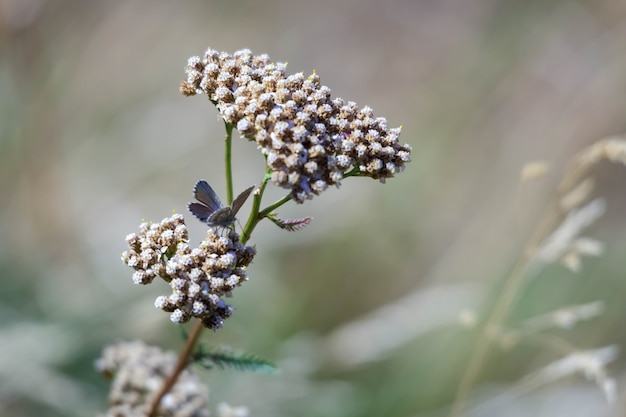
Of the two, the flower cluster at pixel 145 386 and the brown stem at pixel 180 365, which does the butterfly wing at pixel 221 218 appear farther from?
the flower cluster at pixel 145 386

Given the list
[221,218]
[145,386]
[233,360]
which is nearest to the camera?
[221,218]

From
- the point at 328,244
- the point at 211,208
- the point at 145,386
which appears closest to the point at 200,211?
the point at 211,208

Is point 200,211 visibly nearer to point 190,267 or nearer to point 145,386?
point 190,267

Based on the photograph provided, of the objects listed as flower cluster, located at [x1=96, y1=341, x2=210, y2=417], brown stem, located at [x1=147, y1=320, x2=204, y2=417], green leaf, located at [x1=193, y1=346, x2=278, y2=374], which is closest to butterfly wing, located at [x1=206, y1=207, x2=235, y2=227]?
brown stem, located at [x1=147, y1=320, x2=204, y2=417]

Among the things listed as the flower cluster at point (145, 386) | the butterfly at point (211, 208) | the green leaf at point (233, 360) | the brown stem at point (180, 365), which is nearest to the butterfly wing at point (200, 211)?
the butterfly at point (211, 208)

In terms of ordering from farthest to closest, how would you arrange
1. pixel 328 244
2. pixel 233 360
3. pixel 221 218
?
pixel 328 244 < pixel 233 360 < pixel 221 218

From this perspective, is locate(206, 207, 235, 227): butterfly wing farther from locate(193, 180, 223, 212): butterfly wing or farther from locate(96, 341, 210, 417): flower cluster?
locate(96, 341, 210, 417): flower cluster
